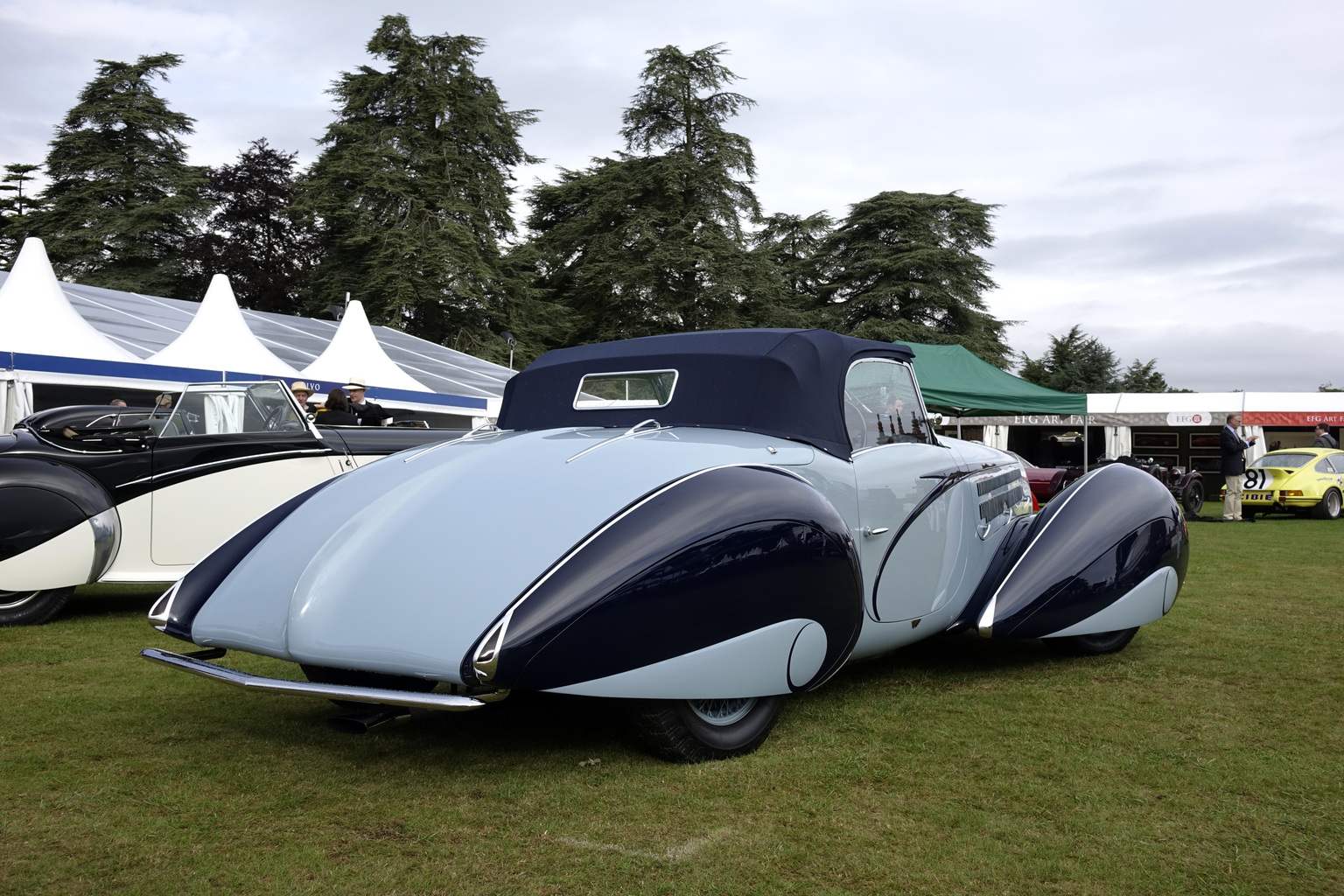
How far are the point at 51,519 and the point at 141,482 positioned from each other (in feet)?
1.97

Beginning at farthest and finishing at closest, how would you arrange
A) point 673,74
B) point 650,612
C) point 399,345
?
point 673,74, point 399,345, point 650,612

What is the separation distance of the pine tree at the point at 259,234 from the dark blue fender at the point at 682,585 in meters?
38.1

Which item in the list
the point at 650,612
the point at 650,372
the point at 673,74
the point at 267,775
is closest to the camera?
the point at 650,612

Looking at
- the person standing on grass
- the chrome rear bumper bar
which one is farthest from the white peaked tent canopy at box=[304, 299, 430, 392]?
the person standing on grass

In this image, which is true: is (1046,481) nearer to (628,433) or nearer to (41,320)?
(41,320)

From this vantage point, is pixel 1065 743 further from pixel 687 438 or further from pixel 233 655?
pixel 233 655

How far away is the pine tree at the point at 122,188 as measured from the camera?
37.7m

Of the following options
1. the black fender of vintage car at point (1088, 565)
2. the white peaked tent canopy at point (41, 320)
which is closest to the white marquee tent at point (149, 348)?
the white peaked tent canopy at point (41, 320)

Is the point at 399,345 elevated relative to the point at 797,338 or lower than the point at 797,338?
elevated

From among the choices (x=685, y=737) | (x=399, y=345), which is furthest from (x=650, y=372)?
(x=399, y=345)

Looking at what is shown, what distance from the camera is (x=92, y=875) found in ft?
9.16

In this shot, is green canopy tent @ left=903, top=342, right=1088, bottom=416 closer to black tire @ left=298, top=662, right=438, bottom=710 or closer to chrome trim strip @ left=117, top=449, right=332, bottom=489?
chrome trim strip @ left=117, top=449, right=332, bottom=489

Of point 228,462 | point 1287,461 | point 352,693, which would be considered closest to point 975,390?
point 1287,461

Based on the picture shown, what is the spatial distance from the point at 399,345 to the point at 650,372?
20.4 meters
